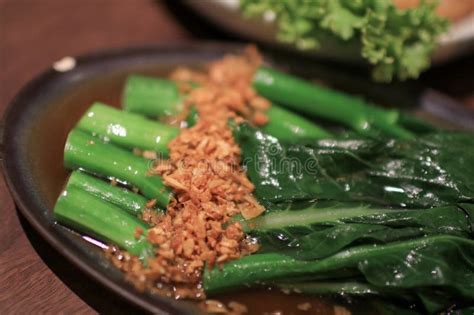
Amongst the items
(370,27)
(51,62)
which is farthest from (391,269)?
(51,62)

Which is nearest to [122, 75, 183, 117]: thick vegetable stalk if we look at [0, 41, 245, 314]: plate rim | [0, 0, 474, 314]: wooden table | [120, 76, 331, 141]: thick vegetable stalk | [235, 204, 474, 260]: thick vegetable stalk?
[120, 76, 331, 141]: thick vegetable stalk

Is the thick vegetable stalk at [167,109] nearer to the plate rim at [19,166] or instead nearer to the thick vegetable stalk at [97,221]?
the plate rim at [19,166]

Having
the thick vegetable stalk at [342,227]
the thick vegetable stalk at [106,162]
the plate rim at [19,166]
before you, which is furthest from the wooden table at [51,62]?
the thick vegetable stalk at [342,227]

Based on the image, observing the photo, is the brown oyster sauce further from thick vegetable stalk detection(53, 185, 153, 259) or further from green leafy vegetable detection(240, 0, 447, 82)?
green leafy vegetable detection(240, 0, 447, 82)

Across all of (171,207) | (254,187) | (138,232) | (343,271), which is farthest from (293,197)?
(138,232)

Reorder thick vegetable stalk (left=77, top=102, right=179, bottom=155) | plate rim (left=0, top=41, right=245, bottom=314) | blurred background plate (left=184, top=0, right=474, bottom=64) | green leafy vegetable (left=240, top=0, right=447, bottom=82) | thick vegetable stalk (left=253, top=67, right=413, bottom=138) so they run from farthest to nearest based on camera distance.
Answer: blurred background plate (left=184, top=0, right=474, bottom=64) < thick vegetable stalk (left=253, top=67, right=413, bottom=138) < green leafy vegetable (left=240, top=0, right=447, bottom=82) < thick vegetable stalk (left=77, top=102, right=179, bottom=155) < plate rim (left=0, top=41, right=245, bottom=314)

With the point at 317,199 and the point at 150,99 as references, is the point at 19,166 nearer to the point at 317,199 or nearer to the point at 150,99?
the point at 150,99

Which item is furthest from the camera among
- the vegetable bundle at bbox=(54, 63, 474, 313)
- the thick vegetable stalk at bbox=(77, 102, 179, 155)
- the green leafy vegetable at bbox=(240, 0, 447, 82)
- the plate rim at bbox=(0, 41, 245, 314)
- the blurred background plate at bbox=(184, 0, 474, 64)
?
the blurred background plate at bbox=(184, 0, 474, 64)
